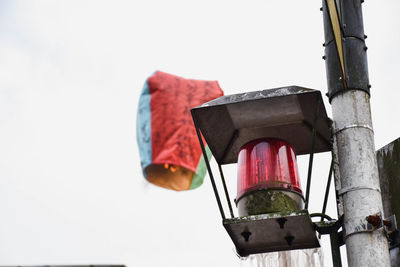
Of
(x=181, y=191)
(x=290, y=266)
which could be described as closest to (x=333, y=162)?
(x=290, y=266)

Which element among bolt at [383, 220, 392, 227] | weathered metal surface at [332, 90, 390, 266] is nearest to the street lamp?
weathered metal surface at [332, 90, 390, 266]

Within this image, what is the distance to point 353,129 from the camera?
17.3ft

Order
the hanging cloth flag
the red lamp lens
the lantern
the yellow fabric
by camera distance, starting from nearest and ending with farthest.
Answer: the lantern < the red lamp lens < the hanging cloth flag < the yellow fabric

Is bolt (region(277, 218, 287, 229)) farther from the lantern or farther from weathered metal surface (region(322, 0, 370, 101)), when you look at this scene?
weathered metal surface (region(322, 0, 370, 101))

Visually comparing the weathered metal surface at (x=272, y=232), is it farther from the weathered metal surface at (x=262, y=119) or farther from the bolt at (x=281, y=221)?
the weathered metal surface at (x=262, y=119)

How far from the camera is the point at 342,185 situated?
5.16 m

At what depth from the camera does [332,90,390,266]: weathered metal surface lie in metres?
4.83

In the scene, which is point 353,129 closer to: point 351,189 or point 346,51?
point 351,189

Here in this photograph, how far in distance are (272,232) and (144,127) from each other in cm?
1692

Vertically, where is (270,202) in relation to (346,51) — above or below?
below

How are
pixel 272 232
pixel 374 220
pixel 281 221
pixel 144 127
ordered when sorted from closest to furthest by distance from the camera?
pixel 374 220, pixel 281 221, pixel 272 232, pixel 144 127

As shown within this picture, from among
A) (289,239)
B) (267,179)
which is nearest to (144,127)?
(267,179)

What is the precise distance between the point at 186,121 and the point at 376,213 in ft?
56.6

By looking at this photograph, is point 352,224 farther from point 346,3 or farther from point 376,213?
point 346,3
